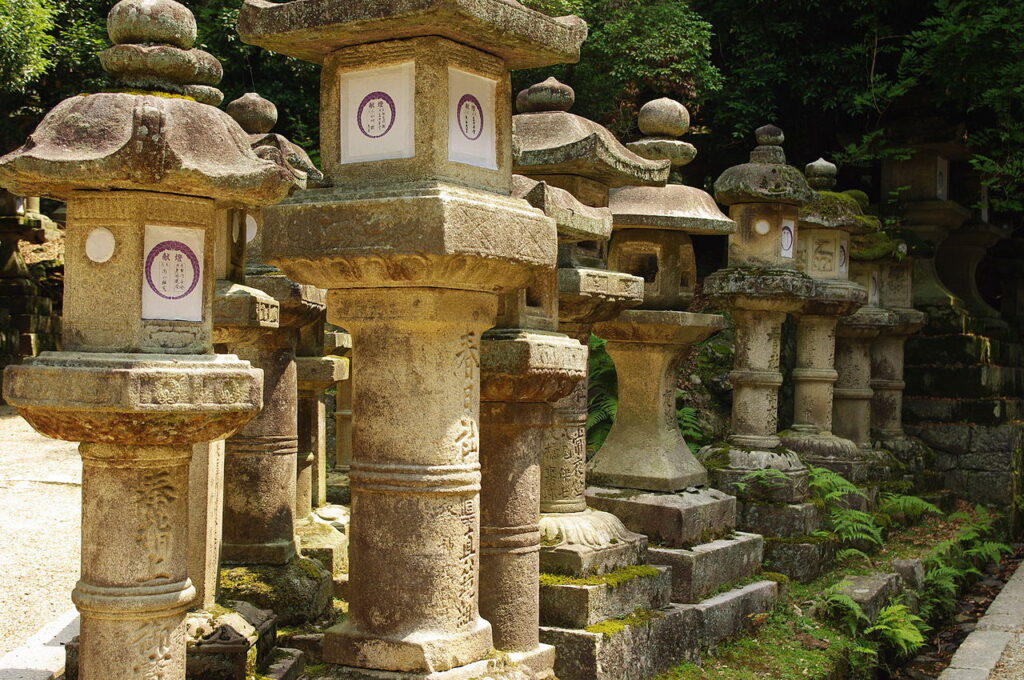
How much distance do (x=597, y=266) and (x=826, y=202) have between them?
512 cm

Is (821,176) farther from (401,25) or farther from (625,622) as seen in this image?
(401,25)

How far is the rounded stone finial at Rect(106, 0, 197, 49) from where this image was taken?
13.9 feet

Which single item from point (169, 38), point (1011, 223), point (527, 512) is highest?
point (1011, 223)

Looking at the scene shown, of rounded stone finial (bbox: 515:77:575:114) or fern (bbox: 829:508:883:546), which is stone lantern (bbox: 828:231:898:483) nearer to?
fern (bbox: 829:508:883:546)

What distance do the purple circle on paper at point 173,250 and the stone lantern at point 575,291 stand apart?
7.81 feet

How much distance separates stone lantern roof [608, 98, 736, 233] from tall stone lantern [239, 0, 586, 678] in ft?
10.5

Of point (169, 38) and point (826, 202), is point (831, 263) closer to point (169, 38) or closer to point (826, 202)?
point (826, 202)

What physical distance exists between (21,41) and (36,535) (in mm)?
9401

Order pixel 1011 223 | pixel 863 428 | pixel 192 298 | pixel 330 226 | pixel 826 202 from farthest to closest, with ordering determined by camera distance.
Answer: pixel 1011 223 < pixel 863 428 < pixel 826 202 < pixel 330 226 < pixel 192 298

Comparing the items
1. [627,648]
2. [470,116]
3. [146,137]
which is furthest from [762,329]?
[146,137]

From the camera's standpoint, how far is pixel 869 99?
15016 millimetres

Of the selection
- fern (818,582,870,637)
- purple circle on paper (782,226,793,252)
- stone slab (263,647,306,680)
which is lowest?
fern (818,582,870,637)

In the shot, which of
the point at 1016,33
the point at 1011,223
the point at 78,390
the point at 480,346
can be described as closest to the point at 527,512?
the point at 480,346

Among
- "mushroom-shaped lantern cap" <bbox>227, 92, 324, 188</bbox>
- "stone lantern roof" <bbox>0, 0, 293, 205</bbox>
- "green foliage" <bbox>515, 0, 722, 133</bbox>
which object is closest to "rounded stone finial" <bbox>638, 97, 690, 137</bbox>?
"mushroom-shaped lantern cap" <bbox>227, 92, 324, 188</bbox>
